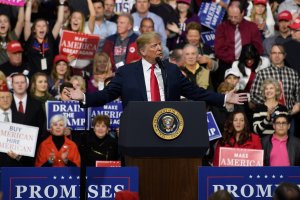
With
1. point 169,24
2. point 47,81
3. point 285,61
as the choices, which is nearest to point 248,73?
point 285,61

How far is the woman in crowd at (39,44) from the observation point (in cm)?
1442

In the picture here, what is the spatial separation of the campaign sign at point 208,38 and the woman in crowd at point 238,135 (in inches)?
127

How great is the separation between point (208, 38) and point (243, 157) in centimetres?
464

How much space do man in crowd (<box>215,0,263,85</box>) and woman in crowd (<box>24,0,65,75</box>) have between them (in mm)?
2486

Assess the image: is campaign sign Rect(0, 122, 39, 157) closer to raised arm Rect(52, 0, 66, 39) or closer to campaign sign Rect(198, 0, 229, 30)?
raised arm Rect(52, 0, 66, 39)

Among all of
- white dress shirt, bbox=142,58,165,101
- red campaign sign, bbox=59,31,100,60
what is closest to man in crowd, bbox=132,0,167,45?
red campaign sign, bbox=59,31,100,60

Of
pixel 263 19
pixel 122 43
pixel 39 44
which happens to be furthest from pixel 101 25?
pixel 263 19

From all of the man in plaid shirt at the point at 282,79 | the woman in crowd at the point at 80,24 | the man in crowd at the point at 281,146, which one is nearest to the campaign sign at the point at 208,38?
the man in plaid shirt at the point at 282,79

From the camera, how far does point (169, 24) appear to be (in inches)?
609

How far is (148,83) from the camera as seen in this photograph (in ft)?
28.5

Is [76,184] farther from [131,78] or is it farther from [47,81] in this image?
[47,81]

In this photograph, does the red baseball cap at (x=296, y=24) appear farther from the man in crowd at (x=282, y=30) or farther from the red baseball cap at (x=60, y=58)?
the red baseball cap at (x=60, y=58)

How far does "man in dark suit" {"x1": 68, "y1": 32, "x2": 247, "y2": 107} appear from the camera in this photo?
862 cm

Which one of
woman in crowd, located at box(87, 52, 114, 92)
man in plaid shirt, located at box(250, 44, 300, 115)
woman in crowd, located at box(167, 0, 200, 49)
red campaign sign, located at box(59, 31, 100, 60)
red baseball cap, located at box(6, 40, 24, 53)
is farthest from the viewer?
woman in crowd, located at box(167, 0, 200, 49)
